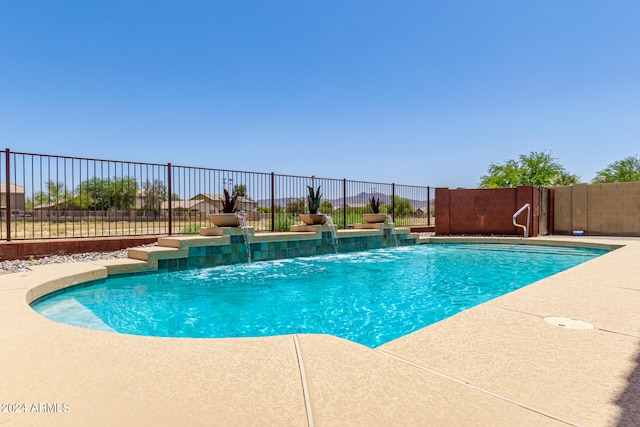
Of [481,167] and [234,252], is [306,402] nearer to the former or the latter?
[234,252]

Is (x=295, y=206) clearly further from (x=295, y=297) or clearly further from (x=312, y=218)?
(x=295, y=297)

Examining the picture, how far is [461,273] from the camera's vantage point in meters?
6.09

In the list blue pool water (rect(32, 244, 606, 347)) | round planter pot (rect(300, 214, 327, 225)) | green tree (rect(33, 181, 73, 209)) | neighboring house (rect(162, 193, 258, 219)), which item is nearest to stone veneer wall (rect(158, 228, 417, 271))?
blue pool water (rect(32, 244, 606, 347))

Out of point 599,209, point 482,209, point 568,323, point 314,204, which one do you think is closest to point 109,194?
point 314,204

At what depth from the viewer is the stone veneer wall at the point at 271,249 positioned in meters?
6.38

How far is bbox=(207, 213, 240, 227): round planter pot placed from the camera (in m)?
7.14

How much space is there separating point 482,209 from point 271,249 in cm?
845

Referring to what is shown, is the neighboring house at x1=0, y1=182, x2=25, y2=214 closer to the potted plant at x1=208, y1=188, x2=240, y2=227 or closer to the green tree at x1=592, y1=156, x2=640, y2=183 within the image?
the potted plant at x1=208, y1=188, x2=240, y2=227

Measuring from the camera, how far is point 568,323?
7.25 ft

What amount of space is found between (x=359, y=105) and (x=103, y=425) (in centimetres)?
1521

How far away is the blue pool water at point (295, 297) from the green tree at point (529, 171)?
23969 mm

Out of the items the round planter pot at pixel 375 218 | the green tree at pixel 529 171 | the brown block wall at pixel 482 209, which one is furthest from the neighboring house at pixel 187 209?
the green tree at pixel 529 171

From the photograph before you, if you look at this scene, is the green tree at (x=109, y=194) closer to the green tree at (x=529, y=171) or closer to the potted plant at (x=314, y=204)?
the potted plant at (x=314, y=204)

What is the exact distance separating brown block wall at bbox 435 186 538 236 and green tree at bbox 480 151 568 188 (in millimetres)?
18560
